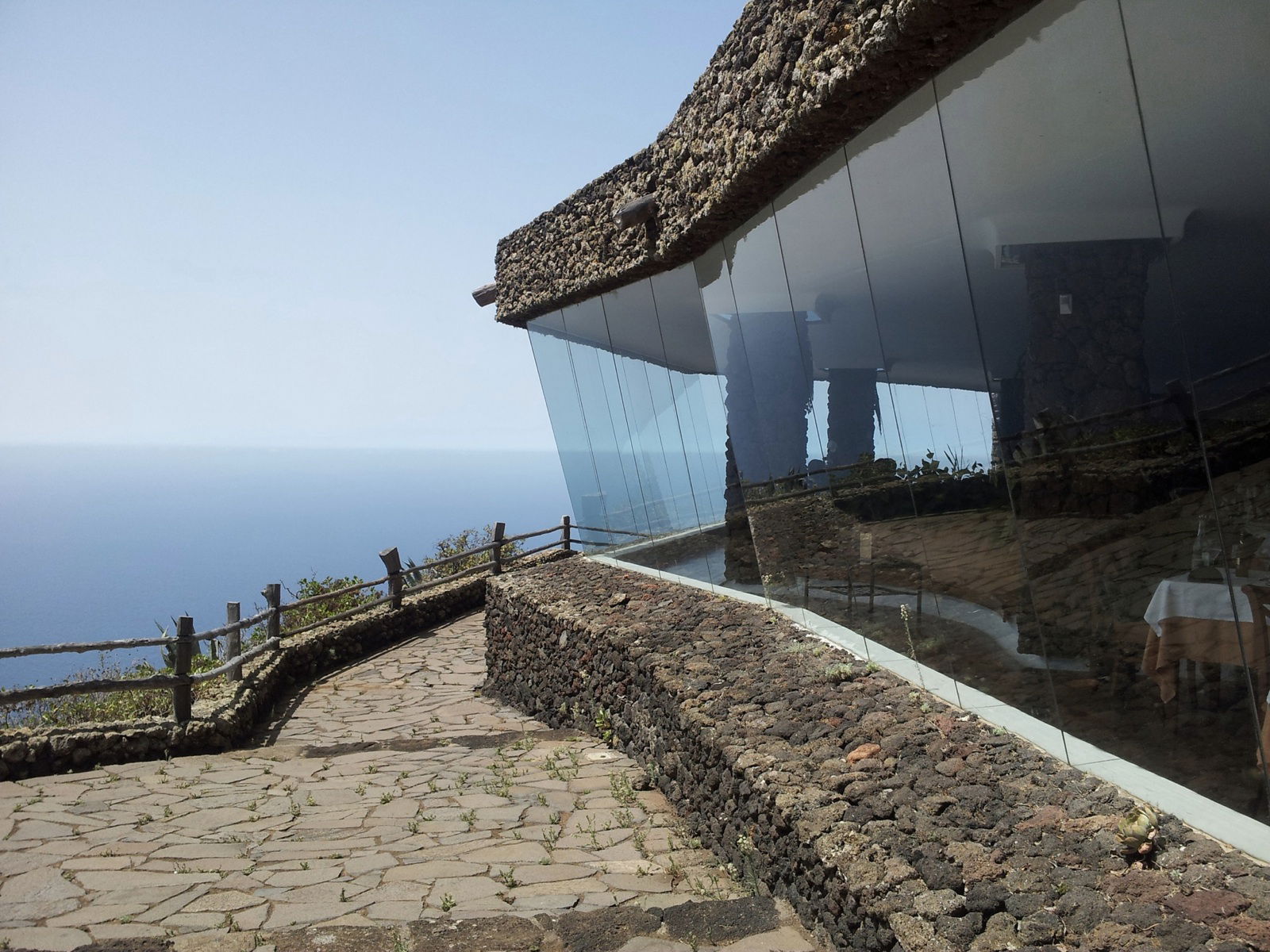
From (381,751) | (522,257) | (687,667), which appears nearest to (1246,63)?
(687,667)

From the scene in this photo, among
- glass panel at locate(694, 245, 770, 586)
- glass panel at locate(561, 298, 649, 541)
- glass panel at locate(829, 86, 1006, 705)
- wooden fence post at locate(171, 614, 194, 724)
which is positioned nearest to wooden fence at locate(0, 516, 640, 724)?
wooden fence post at locate(171, 614, 194, 724)

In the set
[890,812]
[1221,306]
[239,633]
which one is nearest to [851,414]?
[890,812]

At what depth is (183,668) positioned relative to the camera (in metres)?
8.55

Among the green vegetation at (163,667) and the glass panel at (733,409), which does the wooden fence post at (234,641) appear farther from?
the glass panel at (733,409)

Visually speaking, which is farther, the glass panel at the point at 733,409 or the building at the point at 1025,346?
the glass panel at the point at 733,409

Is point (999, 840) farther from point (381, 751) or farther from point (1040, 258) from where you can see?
point (381, 751)

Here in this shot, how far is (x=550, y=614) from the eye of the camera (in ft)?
34.0

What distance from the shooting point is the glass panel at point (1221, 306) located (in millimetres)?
3016

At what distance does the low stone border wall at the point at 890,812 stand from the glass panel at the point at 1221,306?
47cm

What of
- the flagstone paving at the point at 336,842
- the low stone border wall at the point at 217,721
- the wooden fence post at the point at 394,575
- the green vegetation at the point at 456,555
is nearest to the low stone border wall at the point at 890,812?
the flagstone paving at the point at 336,842

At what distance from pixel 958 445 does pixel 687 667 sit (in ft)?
9.31

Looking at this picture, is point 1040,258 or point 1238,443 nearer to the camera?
point 1238,443

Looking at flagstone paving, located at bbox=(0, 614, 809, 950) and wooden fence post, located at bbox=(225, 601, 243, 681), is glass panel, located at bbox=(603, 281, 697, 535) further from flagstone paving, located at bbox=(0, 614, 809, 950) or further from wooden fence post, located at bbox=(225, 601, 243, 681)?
wooden fence post, located at bbox=(225, 601, 243, 681)

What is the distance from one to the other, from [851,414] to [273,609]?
825 cm
